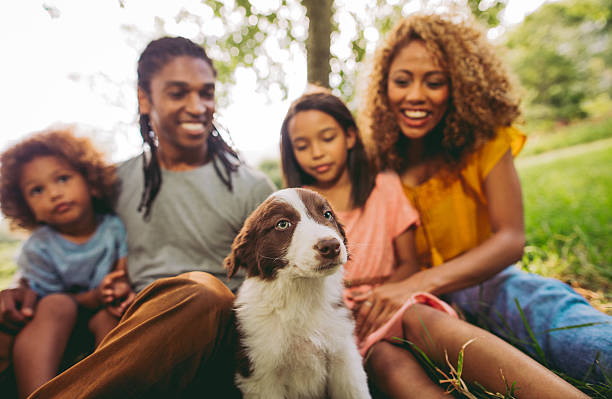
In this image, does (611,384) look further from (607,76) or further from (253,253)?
(607,76)

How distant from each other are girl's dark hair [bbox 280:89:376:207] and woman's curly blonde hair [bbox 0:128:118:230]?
156 cm

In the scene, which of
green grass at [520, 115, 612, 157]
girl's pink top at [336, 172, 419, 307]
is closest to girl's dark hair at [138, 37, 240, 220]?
girl's pink top at [336, 172, 419, 307]

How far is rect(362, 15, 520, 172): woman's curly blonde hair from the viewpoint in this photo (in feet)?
8.64

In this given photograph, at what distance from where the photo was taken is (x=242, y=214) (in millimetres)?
2686

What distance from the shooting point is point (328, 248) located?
1.29m

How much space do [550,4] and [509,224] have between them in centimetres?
3065

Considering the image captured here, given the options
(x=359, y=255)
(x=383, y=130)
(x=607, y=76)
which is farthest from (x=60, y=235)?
(x=607, y=76)

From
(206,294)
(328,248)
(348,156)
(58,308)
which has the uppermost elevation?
(348,156)

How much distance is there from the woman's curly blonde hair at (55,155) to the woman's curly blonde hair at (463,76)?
2.64m

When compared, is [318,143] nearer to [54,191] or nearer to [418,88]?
[418,88]

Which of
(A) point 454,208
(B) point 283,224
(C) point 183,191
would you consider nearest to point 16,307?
(C) point 183,191

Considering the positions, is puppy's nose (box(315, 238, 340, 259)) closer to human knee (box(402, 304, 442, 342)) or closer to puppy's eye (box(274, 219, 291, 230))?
puppy's eye (box(274, 219, 291, 230))

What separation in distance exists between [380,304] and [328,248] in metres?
1.19

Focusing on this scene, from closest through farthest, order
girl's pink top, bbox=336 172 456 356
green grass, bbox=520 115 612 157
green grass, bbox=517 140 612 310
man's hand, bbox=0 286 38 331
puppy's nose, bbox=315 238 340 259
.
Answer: puppy's nose, bbox=315 238 340 259 → man's hand, bbox=0 286 38 331 → girl's pink top, bbox=336 172 456 356 → green grass, bbox=517 140 612 310 → green grass, bbox=520 115 612 157
